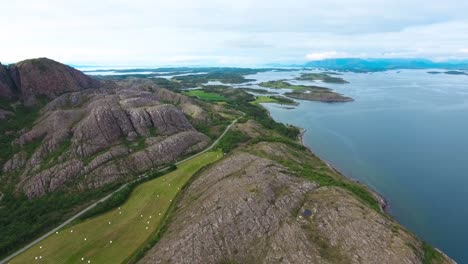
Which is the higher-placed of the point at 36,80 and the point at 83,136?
the point at 36,80

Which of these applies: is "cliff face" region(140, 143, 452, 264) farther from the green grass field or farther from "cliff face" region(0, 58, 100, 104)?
"cliff face" region(0, 58, 100, 104)

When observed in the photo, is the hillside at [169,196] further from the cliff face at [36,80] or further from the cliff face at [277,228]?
the cliff face at [36,80]

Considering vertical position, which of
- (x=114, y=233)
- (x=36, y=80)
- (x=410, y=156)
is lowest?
(x=410, y=156)

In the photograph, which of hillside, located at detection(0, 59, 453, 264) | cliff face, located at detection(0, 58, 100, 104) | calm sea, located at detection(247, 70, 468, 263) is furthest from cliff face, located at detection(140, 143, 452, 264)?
cliff face, located at detection(0, 58, 100, 104)

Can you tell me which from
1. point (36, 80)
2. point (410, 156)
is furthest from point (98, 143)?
point (410, 156)

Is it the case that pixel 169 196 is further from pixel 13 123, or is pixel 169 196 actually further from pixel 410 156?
pixel 410 156

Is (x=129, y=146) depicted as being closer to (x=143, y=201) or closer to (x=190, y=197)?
(x=143, y=201)

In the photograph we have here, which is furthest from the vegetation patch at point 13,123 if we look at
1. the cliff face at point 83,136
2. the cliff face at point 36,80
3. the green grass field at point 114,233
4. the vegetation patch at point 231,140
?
the vegetation patch at point 231,140
